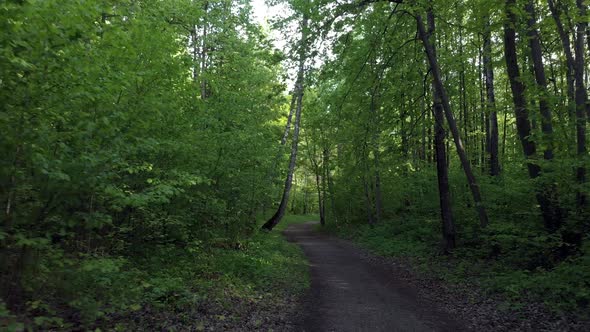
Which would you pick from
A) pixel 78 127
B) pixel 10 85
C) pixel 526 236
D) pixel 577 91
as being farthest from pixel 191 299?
pixel 577 91

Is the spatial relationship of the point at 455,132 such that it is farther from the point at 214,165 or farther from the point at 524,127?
the point at 214,165

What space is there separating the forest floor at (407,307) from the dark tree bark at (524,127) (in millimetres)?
2643

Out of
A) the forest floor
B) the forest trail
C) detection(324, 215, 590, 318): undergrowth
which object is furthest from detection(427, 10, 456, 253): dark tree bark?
the forest trail

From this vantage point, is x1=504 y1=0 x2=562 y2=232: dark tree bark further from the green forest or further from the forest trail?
the forest trail

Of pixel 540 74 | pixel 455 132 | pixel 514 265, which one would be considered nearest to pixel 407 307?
pixel 514 265

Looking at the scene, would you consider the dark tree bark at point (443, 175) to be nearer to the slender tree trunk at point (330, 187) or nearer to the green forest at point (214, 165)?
the green forest at point (214, 165)

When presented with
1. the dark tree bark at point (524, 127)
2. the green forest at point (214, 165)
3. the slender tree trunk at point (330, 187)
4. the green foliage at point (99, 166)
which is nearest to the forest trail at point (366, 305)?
the green forest at point (214, 165)

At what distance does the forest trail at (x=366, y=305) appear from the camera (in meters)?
6.53

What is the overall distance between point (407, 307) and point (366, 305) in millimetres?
851

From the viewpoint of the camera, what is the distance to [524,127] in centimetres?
999

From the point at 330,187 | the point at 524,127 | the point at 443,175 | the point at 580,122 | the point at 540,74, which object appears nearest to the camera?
the point at 580,122

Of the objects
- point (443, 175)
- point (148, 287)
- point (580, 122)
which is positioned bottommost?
point (148, 287)

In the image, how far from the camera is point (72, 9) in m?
3.98

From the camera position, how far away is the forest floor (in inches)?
253
